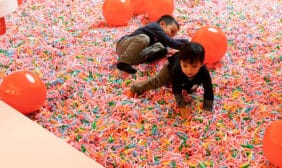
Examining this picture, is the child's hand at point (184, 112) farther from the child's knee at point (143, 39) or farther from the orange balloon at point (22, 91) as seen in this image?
the orange balloon at point (22, 91)

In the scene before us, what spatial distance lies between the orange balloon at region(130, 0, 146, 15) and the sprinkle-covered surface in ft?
0.18

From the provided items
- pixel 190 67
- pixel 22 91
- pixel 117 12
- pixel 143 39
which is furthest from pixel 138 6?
pixel 22 91

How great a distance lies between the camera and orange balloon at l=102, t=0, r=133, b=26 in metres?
3.09

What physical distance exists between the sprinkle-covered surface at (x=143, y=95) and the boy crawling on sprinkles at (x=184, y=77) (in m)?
0.05

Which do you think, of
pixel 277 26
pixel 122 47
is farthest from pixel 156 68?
pixel 277 26

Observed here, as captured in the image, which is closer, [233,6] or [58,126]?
[58,126]

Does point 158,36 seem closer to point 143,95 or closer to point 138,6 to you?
point 143,95

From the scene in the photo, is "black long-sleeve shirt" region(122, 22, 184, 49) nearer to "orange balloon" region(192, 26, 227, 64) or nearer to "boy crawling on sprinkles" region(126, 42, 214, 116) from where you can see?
"orange balloon" region(192, 26, 227, 64)

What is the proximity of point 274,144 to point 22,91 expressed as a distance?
1205 mm

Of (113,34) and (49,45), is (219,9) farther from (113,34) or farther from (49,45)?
(49,45)

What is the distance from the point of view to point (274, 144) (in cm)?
174

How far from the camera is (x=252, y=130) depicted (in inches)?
82.9

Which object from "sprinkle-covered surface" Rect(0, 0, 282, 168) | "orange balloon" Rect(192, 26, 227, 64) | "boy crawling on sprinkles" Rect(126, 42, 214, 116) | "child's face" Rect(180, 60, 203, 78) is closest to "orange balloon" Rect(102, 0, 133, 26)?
"sprinkle-covered surface" Rect(0, 0, 282, 168)

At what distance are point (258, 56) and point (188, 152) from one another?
3.69ft
